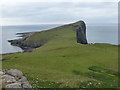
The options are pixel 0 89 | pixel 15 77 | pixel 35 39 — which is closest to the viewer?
pixel 0 89

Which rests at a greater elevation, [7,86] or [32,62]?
[7,86]

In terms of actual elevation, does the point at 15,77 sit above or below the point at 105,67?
above

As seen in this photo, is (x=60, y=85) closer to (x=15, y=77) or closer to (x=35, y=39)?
(x=15, y=77)

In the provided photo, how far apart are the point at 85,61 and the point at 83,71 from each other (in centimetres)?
1164

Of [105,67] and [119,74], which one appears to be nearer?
[119,74]

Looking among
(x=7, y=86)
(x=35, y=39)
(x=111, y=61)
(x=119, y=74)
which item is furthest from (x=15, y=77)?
(x=35, y=39)

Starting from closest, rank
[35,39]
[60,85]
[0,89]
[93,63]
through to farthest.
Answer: [0,89]
[60,85]
[93,63]
[35,39]

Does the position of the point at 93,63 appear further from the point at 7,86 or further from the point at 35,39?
the point at 35,39

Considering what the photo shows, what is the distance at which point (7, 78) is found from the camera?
19.7 m

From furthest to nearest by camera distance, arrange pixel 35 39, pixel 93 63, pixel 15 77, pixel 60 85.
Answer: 1. pixel 35 39
2. pixel 93 63
3. pixel 60 85
4. pixel 15 77

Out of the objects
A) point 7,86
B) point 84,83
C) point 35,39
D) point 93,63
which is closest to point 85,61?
point 93,63

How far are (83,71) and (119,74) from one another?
762cm

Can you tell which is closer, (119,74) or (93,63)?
(119,74)

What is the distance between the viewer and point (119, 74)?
4225 centimetres
